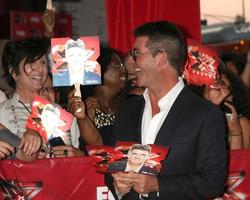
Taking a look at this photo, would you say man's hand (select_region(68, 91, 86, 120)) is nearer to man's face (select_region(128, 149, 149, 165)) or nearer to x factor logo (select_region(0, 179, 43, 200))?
x factor logo (select_region(0, 179, 43, 200))

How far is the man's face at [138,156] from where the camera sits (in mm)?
2753

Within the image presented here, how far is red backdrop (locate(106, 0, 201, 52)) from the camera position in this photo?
16.9ft

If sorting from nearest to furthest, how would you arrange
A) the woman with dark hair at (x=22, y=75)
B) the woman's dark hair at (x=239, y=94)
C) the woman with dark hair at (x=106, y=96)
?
the woman with dark hair at (x=22, y=75) < the woman with dark hair at (x=106, y=96) < the woman's dark hair at (x=239, y=94)

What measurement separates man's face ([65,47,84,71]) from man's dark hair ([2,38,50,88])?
0.21 meters

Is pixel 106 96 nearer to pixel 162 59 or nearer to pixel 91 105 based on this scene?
pixel 91 105

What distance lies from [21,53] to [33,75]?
155mm

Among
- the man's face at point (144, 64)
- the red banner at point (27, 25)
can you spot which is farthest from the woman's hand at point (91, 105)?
the red banner at point (27, 25)

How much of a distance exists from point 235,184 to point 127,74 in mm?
1224

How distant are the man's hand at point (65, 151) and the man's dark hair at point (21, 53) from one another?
53cm

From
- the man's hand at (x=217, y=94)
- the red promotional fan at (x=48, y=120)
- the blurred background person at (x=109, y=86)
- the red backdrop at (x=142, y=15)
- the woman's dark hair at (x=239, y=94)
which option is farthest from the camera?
the red backdrop at (x=142, y=15)

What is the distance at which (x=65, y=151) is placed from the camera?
11.8 ft

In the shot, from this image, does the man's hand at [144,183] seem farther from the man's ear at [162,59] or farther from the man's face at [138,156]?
the man's ear at [162,59]

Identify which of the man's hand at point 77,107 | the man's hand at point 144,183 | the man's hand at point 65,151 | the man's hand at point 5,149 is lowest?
the man's hand at point 65,151

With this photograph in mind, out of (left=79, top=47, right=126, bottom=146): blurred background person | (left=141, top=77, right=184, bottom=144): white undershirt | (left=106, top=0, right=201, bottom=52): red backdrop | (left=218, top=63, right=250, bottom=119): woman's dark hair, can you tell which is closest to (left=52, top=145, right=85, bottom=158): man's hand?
(left=79, top=47, right=126, bottom=146): blurred background person
